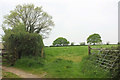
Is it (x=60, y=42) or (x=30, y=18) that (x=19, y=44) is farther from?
(x=60, y=42)

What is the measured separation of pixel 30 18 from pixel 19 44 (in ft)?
58.5

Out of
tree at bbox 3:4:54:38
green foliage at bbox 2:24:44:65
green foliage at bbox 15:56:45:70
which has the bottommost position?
green foliage at bbox 15:56:45:70

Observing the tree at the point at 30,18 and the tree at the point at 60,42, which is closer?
the tree at the point at 30,18

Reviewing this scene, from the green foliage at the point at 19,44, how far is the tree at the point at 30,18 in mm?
15517

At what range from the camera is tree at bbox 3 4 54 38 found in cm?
2592

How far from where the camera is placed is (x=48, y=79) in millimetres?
5965

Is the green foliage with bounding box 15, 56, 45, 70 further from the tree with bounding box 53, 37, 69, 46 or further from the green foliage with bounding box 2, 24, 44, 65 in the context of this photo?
the tree with bounding box 53, 37, 69, 46

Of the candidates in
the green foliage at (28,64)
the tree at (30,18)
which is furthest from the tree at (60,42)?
the green foliage at (28,64)

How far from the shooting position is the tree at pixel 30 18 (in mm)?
25922

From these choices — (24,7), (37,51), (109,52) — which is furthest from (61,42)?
(109,52)

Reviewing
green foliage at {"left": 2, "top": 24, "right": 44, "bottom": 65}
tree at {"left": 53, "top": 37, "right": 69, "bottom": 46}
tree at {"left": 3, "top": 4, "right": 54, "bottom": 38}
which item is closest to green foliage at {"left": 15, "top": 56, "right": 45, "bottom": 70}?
green foliage at {"left": 2, "top": 24, "right": 44, "bottom": 65}

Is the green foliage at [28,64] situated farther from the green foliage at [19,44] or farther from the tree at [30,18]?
the tree at [30,18]

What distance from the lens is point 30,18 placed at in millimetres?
26938

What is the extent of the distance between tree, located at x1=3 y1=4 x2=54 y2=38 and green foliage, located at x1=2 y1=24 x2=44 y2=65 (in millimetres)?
15517
